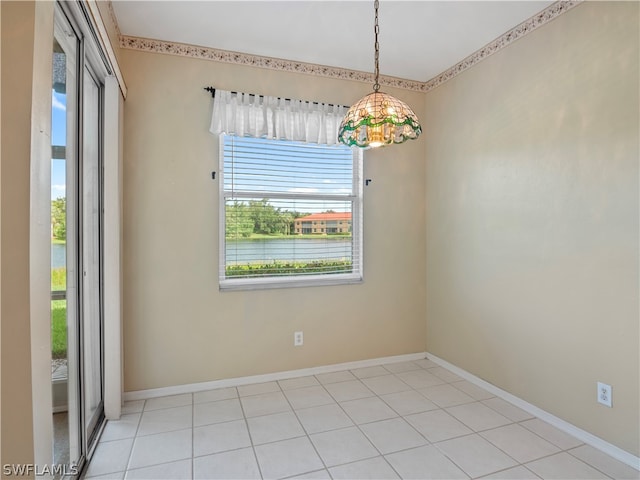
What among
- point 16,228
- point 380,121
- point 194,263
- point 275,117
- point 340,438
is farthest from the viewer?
point 275,117

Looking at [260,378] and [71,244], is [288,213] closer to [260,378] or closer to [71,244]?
[260,378]

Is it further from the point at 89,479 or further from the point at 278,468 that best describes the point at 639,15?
the point at 89,479

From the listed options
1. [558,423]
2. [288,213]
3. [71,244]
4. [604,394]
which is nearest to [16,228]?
[71,244]

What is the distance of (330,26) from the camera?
2.48 m

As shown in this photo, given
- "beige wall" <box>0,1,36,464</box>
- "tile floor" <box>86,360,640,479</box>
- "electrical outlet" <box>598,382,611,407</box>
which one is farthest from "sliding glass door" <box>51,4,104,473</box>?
"electrical outlet" <box>598,382,611,407</box>

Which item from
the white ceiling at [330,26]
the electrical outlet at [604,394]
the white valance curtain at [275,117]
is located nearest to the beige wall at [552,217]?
the electrical outlet at [604,394]

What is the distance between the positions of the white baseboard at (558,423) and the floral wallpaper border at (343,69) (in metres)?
2.53

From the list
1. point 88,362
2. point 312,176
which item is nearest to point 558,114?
point 312,176

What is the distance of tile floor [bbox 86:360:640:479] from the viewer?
1864 millimetres

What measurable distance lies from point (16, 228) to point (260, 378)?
240cm

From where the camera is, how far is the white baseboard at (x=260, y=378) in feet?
8.81

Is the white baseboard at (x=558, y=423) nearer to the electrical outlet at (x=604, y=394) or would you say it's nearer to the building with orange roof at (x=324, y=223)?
the electrical outlet at (x=604, y=394)

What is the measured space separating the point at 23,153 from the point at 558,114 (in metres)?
2.67

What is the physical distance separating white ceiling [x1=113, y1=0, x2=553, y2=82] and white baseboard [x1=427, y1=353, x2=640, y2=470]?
2610 mm
